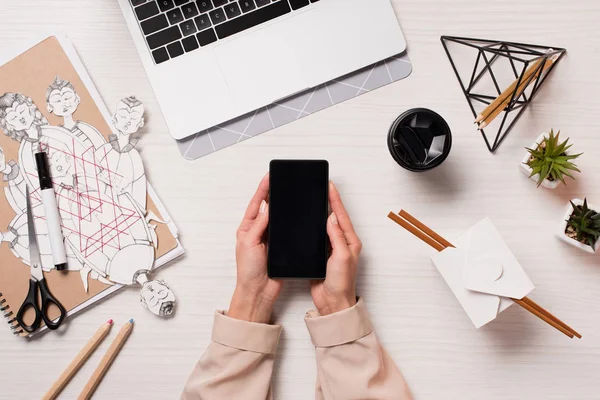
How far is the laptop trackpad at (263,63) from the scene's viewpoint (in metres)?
0.73

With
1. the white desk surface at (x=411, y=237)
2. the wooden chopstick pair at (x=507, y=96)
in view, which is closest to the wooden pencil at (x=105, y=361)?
the white desk surface at (x=411, y=237)

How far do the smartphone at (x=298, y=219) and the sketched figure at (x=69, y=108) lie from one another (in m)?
0.28

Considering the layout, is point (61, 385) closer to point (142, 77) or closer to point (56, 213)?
point (56, 213)

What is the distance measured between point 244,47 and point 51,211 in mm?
380

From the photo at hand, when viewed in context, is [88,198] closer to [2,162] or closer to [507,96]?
[2,162]

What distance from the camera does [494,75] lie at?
2.50 feet

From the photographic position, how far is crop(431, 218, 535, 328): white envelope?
2.26ft

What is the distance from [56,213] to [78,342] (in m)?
0.20

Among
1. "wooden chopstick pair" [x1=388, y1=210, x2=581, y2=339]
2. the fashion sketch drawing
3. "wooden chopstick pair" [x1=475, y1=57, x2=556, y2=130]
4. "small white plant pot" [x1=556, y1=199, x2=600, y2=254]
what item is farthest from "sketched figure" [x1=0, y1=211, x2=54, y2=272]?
"small white plant pot" [x1=556, y1=199, x2=600, y2=254]

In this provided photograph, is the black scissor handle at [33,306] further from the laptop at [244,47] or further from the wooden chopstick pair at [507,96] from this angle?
the wooden chopstick pair at [507,96]

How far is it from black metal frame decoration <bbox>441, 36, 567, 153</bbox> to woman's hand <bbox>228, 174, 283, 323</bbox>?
338 millimetres

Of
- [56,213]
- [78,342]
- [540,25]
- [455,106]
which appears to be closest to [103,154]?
[56,213]

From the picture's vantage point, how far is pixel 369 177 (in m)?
0.77

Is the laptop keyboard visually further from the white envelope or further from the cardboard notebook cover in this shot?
the white envelope
